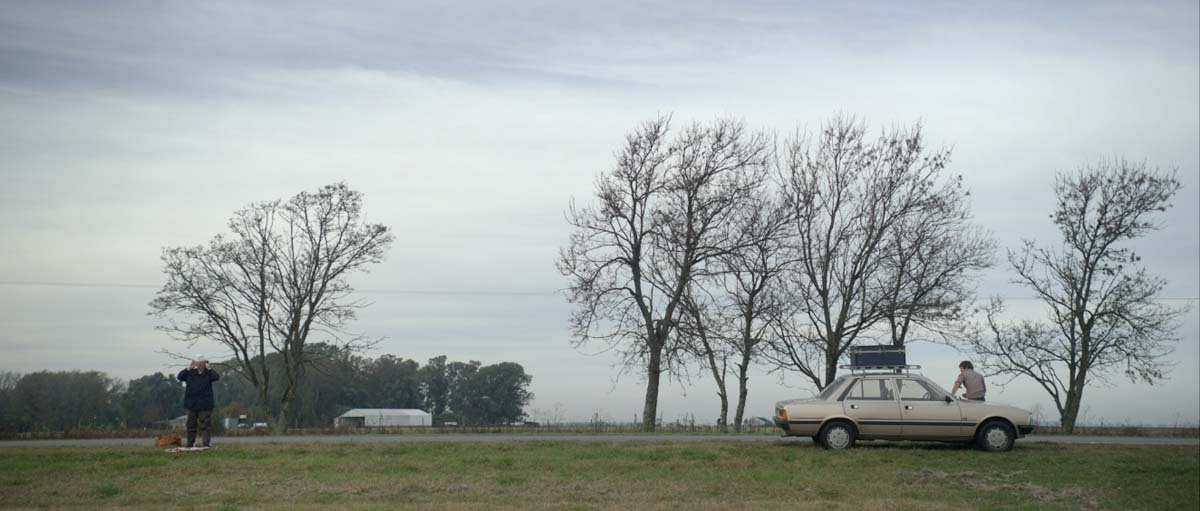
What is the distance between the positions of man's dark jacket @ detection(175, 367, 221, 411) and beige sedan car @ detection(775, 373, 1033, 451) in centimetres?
1236

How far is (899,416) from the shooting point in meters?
21.5

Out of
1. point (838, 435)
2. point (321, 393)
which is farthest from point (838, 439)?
point (321, 393)

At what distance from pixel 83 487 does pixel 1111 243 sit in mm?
36244

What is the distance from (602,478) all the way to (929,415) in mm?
7539

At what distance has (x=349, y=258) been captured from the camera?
4684 cm

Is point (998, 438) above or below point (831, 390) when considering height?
→ below

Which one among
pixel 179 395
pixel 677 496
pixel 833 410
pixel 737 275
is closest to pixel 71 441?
pixel 677 496

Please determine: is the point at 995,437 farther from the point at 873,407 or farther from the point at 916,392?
the point at 873,407

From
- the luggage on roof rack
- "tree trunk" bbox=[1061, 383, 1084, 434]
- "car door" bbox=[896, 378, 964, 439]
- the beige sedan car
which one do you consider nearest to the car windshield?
the beige sedan car

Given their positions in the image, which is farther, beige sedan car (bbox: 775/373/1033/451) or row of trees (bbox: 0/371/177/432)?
row of trees (bbox: 0/371/177/432)

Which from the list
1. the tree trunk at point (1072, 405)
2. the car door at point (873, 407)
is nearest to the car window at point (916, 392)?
the car door at point (873, 407)

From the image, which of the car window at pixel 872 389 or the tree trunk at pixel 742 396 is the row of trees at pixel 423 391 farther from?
the car window at pixel 872 389

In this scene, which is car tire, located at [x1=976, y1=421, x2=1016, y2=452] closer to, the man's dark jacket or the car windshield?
the car windshield

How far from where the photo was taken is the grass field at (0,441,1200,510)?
1677 centimetres
